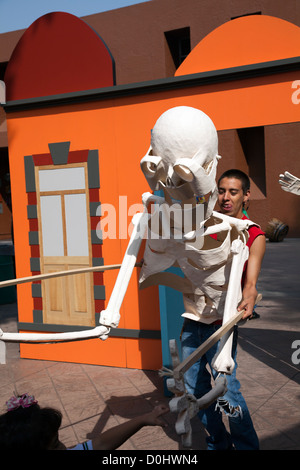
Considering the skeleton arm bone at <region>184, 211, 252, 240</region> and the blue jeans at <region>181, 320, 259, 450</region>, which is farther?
the blue jeans at <region>181, 320, 259, 450</region>

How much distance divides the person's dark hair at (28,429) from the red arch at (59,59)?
3.39 metres

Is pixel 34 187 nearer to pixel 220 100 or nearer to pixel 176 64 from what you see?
pixel 220 100

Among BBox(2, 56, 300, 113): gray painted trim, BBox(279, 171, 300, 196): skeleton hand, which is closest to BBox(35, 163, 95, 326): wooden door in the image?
BBox(2, 56, 300, 113): gray painted trim

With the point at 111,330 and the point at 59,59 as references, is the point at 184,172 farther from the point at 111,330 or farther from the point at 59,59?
the point at 59,59

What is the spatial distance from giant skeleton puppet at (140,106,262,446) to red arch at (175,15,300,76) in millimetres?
2269

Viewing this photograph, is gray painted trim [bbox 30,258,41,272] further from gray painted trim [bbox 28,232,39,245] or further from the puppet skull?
the puppet skull

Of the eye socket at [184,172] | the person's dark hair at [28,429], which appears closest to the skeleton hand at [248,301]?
the eye socket at [184,172]

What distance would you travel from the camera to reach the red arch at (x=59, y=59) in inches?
170

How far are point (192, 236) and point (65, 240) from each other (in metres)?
2.90

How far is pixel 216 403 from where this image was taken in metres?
2.31

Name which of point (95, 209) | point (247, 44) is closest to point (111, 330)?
point (95, 209)

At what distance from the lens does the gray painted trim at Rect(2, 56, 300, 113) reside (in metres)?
3.69

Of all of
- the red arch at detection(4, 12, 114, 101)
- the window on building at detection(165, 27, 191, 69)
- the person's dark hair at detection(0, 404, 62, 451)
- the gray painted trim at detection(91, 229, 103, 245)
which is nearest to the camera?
the person's dark hair at detection(0, 404, 62, 451)

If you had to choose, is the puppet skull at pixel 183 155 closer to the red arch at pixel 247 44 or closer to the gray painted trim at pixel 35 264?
the red arch at pixel 247 44
